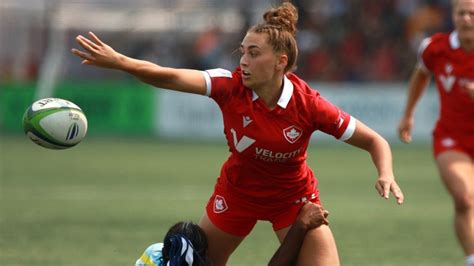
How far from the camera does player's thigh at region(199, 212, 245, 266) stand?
23.1 ft

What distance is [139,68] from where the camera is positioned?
19.9 ft

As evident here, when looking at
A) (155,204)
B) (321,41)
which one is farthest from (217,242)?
(321,41)

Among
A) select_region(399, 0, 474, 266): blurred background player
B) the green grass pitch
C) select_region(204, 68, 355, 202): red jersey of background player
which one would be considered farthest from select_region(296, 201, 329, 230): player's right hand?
the green grass pitch

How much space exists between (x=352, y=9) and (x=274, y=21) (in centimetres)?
1851

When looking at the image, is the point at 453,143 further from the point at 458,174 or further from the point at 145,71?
the point at 145,71

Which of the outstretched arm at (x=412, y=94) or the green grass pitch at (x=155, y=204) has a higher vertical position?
the outstretched arm at (x=412, y=94)

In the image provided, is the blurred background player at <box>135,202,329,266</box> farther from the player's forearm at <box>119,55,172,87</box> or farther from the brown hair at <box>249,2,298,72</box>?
the player's forearm at <box>119,55,172,87</box>

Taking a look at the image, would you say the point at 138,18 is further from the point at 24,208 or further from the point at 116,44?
the point at 24,208

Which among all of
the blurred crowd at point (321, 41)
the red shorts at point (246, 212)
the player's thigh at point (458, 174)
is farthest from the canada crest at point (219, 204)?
the blurred crowd at point (321, 41)

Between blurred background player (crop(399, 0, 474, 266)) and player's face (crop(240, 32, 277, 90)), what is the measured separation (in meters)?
2.08

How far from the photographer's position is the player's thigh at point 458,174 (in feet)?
26.0

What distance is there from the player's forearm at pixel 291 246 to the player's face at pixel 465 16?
2.38m

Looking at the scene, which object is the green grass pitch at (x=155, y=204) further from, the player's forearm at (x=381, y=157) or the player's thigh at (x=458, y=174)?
the player's forearm at (x=381, y=157)

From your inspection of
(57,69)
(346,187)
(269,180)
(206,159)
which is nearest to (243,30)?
(57,69)
